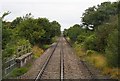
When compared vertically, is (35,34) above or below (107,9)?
below

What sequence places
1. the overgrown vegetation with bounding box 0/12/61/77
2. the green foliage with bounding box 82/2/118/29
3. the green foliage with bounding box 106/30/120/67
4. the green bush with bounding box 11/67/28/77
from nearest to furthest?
1. the overgrown vegetation with bounding box 0/12/61/77
2. the green foliage with bounding box 106/30/120/67
3. the green bush with bounding box 11/67/28/77
4. the green foliage with bounding box 82/2/118/29

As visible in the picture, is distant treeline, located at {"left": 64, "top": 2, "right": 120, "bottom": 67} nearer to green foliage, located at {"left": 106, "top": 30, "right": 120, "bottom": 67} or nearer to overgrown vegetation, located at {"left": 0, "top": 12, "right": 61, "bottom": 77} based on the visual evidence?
green foliage, located at {"left": 106, "top": 30, "right": 120, "bottom": 67}

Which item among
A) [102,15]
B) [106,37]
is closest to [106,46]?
[106,37]

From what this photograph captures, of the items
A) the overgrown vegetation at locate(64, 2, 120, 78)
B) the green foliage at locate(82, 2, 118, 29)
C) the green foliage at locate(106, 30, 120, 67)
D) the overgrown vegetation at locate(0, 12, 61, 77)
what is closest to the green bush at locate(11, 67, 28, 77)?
the overgrown vegetation at locate(0, 12, 61, 77)

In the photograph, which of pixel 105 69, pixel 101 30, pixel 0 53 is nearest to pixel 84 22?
pixel 101 30

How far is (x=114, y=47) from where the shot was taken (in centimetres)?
2286

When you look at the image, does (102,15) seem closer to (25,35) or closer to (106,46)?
(25,35)

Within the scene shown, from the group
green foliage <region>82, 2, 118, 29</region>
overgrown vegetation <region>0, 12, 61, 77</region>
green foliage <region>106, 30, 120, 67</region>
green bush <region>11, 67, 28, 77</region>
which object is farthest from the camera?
green foliage <region>82, 2, 118, 29</region>

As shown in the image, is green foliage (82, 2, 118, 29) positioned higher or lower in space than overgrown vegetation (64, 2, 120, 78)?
higher

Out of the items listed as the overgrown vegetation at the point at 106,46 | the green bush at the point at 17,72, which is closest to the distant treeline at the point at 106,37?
the overgrown vegetation at the point at 106,46

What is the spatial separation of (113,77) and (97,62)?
8635 mm

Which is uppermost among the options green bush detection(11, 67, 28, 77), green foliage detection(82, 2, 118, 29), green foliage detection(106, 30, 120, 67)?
green foliage detection(82, 2, 118, 29)

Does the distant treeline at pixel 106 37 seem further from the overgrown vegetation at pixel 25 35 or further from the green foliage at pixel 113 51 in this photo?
the overgrown vegetation at pixel 25 35

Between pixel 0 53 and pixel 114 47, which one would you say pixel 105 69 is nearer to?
pixel 114 47
